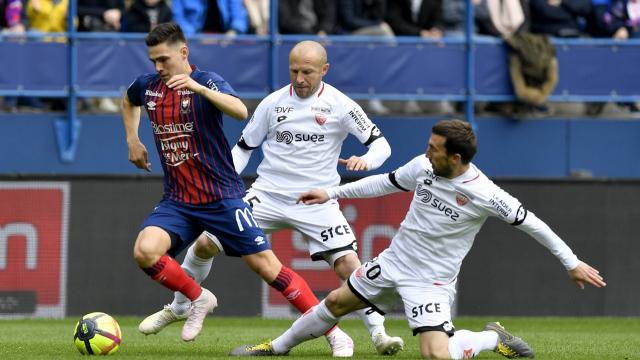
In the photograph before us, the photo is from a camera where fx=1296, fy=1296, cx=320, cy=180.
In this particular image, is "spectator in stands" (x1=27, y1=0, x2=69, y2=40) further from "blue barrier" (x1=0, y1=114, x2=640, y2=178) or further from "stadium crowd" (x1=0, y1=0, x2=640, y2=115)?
"blue barrier" (x1=0, y1=114, x2=640, y2=178)

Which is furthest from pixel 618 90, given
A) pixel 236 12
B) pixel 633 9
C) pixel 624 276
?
pixel 236 12

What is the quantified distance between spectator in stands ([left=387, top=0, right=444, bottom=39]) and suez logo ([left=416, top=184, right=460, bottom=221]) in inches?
322

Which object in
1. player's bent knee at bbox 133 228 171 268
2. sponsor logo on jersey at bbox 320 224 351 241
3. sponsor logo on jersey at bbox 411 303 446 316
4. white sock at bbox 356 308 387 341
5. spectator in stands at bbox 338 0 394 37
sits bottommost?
white sock at bbox 356 308 387 341

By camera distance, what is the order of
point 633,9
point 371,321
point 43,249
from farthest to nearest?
point 633,9 → point 43,249 → point 371,321

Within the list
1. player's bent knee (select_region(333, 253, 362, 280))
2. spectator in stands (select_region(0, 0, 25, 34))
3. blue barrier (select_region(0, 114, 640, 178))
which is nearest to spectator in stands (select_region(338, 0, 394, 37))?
blue barrier (select_region(0, 114, 640, 178))

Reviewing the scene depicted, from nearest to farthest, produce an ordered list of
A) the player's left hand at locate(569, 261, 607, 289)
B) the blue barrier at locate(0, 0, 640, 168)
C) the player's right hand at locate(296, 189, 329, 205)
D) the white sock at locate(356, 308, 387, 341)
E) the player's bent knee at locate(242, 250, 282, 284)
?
1. the player's left hand at locate(569, 261, 607, 289)
2. the player's right hand at locate(296, 189, 329, 205)
3. the player's bent knee at locate(242, 250, 282, 284)
4. the white sock at locate(356, 308, 387, 341)
5. the blue barrier at locate(0, 0, 640, 168)

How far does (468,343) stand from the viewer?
27.4ft

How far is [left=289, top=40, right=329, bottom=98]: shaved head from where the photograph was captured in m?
9.55

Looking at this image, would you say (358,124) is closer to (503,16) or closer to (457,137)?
(457,137)

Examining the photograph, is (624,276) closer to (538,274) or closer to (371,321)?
(538,274)

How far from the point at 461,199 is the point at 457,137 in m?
0.48

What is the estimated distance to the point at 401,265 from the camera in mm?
8508

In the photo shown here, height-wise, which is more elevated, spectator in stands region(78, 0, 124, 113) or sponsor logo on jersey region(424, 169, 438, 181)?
sponsor logo on jersey region(424, 169, 438, 181)

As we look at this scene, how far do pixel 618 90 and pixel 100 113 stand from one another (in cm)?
651
